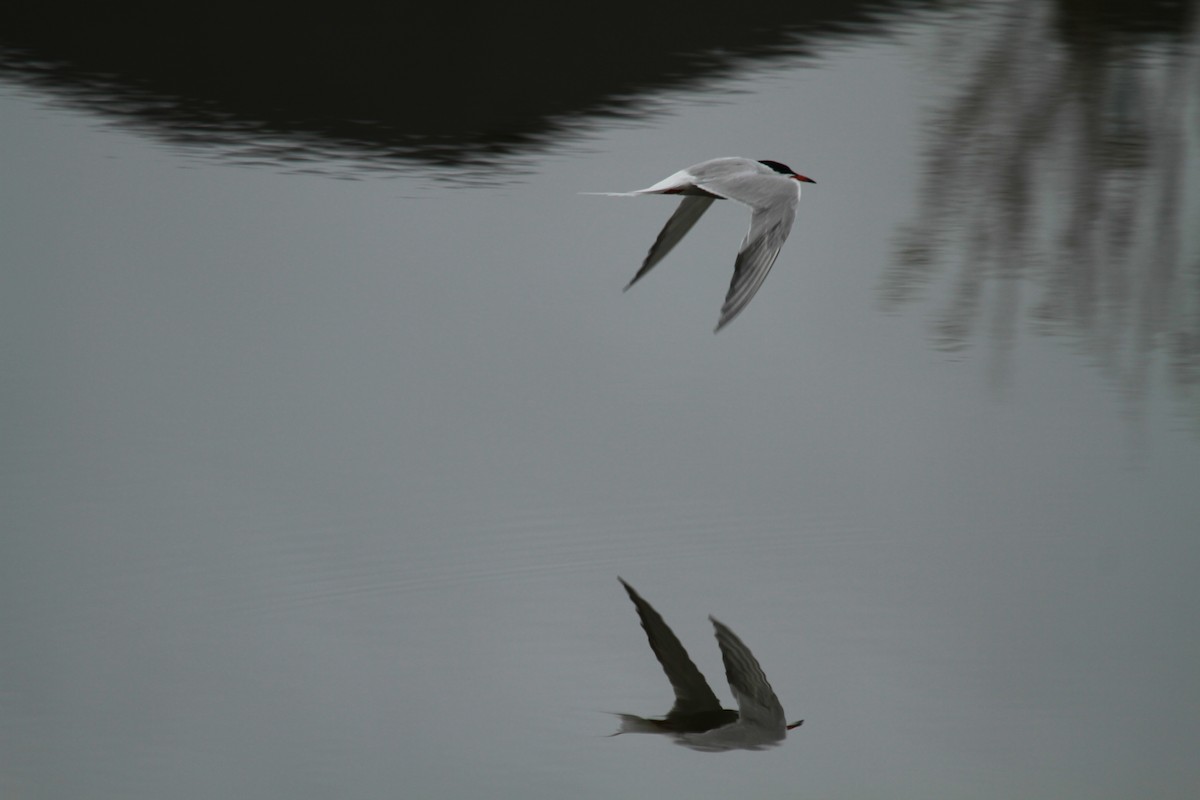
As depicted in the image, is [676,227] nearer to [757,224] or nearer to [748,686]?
[757,224]

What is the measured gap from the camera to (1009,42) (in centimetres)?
362

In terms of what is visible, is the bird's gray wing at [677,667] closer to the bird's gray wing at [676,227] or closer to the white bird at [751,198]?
the white bird at [751,198]

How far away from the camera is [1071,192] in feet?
9.97

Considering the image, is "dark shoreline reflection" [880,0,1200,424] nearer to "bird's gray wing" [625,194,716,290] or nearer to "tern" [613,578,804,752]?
"bird's gray wing" [625,194,716,290]

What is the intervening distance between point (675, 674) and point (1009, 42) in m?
2.51

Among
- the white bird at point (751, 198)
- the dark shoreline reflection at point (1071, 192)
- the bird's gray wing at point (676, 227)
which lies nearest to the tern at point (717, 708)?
the white bird at point (751, 198)

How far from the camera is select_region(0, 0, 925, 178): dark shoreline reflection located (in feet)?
10.7

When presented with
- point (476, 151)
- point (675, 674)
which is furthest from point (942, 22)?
point (675, 674)

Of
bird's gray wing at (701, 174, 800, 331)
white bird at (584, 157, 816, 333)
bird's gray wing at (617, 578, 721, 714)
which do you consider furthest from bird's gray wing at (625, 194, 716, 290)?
bird's gray wing at (617, 578, 721, 714)

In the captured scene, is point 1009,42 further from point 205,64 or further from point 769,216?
point 205,64

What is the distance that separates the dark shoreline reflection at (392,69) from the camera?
10.7ft

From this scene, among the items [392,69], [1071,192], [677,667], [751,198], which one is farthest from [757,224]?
[392,69]

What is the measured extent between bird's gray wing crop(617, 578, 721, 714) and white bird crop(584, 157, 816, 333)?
0.47m

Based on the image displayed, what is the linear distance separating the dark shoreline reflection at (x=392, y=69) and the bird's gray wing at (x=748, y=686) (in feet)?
5.43
